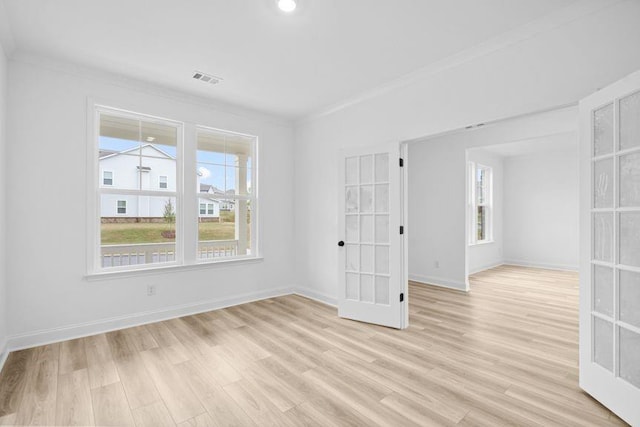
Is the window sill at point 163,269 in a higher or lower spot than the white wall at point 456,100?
lower

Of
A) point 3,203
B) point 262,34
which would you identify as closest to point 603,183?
point 262,34

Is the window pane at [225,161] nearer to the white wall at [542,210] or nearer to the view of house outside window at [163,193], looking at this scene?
the view of house outside window at [163,193]

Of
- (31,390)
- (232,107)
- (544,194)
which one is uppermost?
(232,107)

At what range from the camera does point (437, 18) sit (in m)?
2.39

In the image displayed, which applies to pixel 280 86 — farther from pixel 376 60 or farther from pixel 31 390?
pixel 31 390

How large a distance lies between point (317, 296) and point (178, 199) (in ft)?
7.71

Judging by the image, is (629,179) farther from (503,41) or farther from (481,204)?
(481,204)

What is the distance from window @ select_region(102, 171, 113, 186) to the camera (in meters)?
A: 3.43

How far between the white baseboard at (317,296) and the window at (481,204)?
13.2ft

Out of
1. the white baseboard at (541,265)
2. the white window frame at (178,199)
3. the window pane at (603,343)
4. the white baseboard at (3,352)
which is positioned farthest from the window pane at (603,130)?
the white baseboard at (541,265)

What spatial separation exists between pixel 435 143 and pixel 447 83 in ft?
9.50

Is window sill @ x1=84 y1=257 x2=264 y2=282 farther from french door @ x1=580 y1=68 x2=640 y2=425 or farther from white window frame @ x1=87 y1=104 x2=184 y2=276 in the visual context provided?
french door @ x1=580 y1=68 x2=640 y2=425

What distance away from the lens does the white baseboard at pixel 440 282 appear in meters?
5.18

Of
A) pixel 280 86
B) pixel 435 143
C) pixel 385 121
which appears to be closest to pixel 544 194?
pixel 435 143
